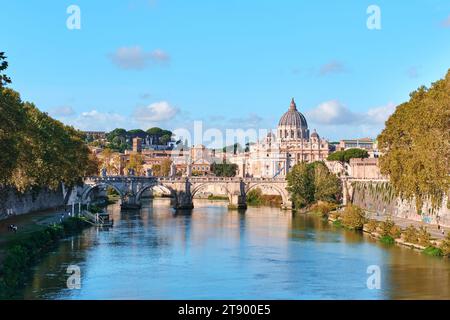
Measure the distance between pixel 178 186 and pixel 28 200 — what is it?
2507 centimetres

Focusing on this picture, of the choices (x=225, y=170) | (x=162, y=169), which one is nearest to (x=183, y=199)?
(x=225, y=170)

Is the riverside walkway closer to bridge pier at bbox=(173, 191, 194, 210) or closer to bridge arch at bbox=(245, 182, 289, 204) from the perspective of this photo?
bridge arch at bbox=(245, 182, 289, 204)

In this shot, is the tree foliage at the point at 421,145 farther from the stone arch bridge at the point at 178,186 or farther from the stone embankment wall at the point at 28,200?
the stone arch bridge at the point at 178,186

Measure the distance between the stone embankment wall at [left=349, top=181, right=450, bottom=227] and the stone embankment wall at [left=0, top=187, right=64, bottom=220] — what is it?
21.9m

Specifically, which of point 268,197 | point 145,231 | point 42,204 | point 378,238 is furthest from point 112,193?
point 378,238

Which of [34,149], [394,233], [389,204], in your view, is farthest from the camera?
[389,204]

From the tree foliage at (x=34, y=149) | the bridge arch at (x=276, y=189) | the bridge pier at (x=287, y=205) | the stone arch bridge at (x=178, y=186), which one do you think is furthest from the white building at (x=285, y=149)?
the tree foliage at (x=34, y=149)

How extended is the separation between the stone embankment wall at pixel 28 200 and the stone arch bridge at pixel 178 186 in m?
8.47

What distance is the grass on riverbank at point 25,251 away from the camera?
27.0 m

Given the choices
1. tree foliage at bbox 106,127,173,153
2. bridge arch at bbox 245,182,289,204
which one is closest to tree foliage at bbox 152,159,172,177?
bridge arch at bbox 245,182,289,204

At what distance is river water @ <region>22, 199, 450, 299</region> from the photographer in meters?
27.8

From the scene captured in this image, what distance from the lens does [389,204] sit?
194 ft

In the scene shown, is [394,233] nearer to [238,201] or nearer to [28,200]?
[28,200]
